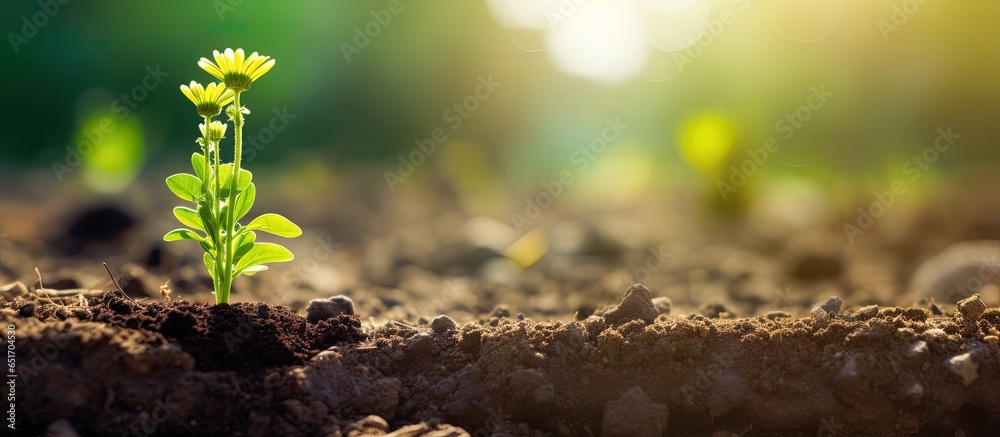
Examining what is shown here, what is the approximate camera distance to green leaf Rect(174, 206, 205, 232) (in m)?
2.87

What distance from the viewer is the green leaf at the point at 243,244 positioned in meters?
2.93

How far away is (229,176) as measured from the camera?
9.35 feet

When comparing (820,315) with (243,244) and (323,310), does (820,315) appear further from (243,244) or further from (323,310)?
(243,244)

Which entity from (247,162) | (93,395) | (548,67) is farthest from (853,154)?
(93,395)

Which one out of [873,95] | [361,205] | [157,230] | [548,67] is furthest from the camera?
[548,67]

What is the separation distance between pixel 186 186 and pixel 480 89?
10871 mm

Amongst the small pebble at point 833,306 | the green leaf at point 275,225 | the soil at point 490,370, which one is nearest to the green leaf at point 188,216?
the green leaf at point 275,225

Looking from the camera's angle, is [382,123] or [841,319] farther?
[382,123]

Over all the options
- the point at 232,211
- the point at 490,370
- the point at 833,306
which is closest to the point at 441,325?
the point at 490,370

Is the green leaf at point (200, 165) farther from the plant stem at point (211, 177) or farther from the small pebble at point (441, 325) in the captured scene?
the small pebble at point (441, 325)

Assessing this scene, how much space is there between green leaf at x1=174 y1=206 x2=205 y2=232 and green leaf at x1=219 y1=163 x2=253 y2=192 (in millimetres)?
175

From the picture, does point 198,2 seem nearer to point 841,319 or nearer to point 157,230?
point 157,230

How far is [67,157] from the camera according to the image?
966 centimetres

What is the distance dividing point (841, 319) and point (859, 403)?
450mm
